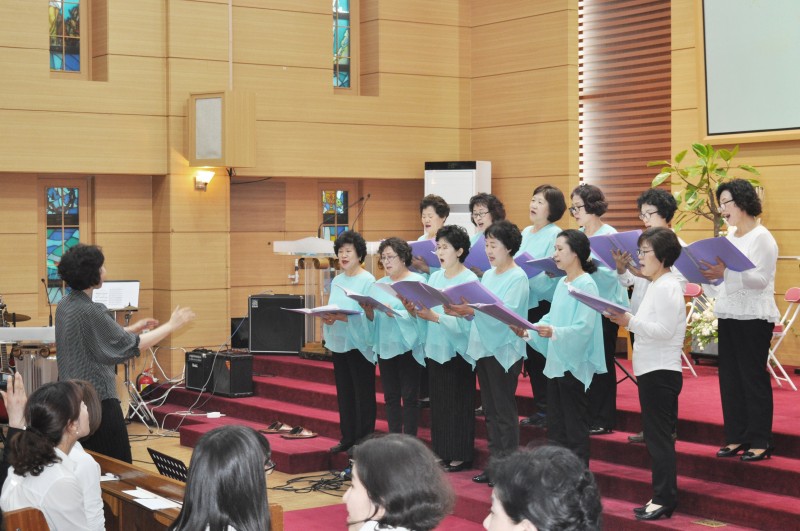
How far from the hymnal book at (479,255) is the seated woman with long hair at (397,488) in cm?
430

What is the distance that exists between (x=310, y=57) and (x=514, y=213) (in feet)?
7.73

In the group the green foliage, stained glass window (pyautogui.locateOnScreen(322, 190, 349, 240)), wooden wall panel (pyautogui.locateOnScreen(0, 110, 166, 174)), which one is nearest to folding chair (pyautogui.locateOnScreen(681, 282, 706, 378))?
the green foliage

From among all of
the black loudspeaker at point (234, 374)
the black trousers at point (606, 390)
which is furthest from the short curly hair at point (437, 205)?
the black loudspeaker at point (234, 374)

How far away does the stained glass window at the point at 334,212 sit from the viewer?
1038 cm

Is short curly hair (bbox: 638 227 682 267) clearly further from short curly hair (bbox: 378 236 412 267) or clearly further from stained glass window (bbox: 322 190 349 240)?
stained glass window (bbox: 322 190 349 240)

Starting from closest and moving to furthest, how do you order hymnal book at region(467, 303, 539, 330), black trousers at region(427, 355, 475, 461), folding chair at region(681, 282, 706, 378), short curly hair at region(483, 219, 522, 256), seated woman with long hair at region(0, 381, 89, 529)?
seated woman with long hair at region(0, 381, 89, 529) < hymnal book at region(467, 303, 539, 330) < short curly hair at region(483, 219, 522, 256) < black trousers at region(427, 355, 475, 461) < folding chair at region(681, 282, 706, 378)

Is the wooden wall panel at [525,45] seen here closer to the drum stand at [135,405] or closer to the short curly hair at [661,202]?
the drum stand at [135,405]

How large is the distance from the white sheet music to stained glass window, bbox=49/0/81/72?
6.45ft

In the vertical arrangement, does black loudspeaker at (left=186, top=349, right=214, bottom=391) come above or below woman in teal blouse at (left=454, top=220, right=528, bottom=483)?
below

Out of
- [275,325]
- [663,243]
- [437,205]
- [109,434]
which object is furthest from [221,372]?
[663,243]

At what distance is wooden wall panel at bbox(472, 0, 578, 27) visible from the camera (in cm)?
973

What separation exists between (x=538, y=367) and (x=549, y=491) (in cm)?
435

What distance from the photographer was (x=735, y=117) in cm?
786

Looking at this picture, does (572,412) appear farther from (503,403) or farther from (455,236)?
(455,236)
